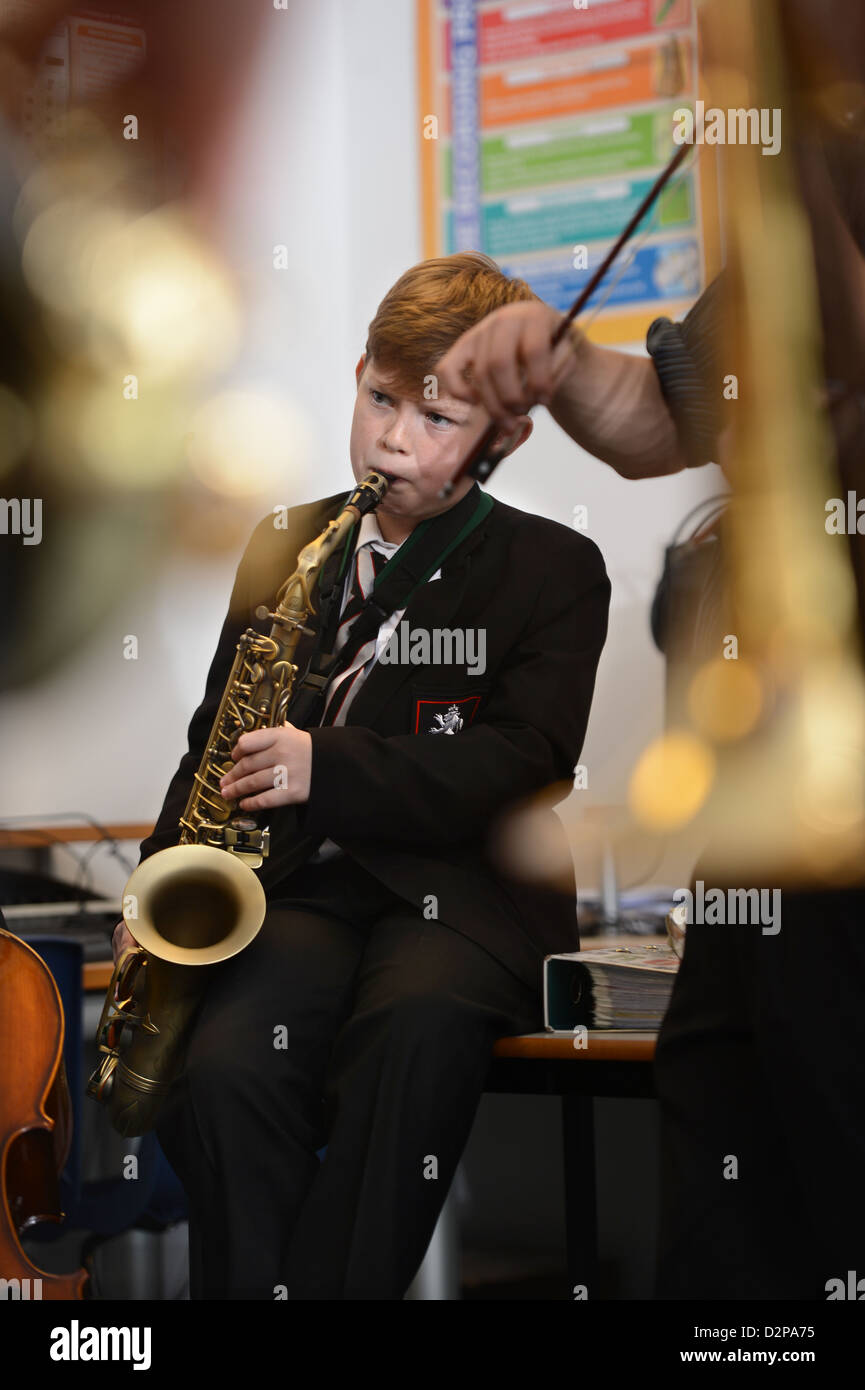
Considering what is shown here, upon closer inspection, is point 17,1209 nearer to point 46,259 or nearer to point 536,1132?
point 536,1132

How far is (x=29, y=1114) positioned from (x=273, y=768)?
43cm

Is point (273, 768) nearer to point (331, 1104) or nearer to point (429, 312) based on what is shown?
point (331, 1104)

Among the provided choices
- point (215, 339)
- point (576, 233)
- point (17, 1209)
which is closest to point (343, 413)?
point (215, 339)

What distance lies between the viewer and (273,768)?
51.4 inches

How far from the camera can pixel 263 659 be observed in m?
1.47

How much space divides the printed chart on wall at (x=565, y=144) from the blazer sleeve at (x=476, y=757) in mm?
1184

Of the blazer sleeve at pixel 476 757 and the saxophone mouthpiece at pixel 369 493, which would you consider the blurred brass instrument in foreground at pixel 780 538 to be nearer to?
the blazer sleeve at pixel 476 757

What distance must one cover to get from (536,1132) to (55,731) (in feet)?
4.55

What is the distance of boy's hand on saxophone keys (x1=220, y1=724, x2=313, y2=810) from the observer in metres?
1.30

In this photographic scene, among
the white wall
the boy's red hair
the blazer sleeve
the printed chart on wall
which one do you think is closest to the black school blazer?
the blazer sleeve

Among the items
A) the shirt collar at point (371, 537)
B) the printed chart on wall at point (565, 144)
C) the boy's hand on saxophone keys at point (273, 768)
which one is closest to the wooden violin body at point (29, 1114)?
the boy's hand on saxophone keys at point (273, 768)
